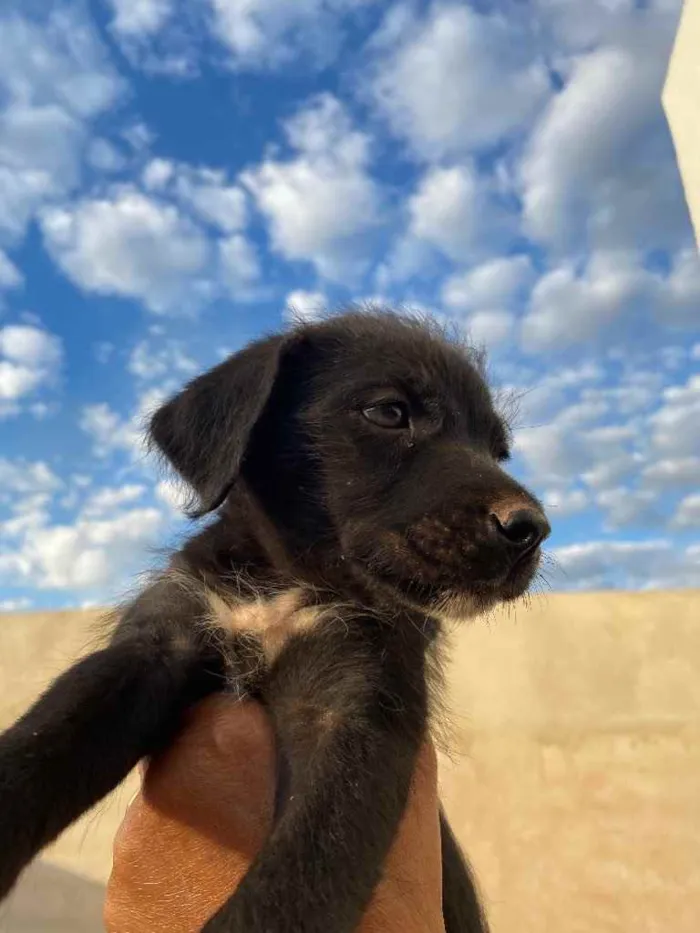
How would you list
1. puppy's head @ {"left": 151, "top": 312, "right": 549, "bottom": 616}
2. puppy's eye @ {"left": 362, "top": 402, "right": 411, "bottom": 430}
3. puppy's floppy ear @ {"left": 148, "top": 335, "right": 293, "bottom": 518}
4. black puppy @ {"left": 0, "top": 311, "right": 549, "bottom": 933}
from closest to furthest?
black puppy @ {"left": 0, "top": 311, "right": 549, "bottom": 933} < puppy's head @ {"left": 151, "top": 312, "right": 549, "bottom": 616} < puppy's floppy ear @ {"left": 148, "top": 335, "right": 293, "bottom": 518} < puppy's eye @ {"left": 362, "top": 402, "right": 411, "bottom": 430}

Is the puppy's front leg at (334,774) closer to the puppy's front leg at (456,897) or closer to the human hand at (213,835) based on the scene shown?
the human hand at (213,835)

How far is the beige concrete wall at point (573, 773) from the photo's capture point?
5977 millimetres

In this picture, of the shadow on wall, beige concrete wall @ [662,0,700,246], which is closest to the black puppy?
the shadow on wall

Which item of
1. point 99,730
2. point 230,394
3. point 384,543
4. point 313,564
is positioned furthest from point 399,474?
point 99,730

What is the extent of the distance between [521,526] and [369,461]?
450 mm

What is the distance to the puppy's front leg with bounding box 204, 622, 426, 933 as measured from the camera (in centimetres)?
134

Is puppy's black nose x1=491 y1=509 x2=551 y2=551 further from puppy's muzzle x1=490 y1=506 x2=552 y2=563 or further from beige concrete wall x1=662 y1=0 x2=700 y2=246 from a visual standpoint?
beige concrete wall x1=662 y1=0 x2=700 y2=246

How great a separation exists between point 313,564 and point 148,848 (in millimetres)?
759

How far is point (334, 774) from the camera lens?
1.48 m

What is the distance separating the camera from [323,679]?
1753 millimetres

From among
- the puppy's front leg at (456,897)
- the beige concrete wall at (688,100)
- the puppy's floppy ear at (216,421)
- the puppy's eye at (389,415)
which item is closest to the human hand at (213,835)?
the puppy's front leg at (456,897)

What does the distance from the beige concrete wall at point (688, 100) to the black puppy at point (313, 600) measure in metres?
5.62

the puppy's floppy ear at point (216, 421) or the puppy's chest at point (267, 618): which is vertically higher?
the puppy's floppy ear at point (216, 421)

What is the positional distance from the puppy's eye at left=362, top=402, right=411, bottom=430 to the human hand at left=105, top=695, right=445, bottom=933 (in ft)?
2.55
